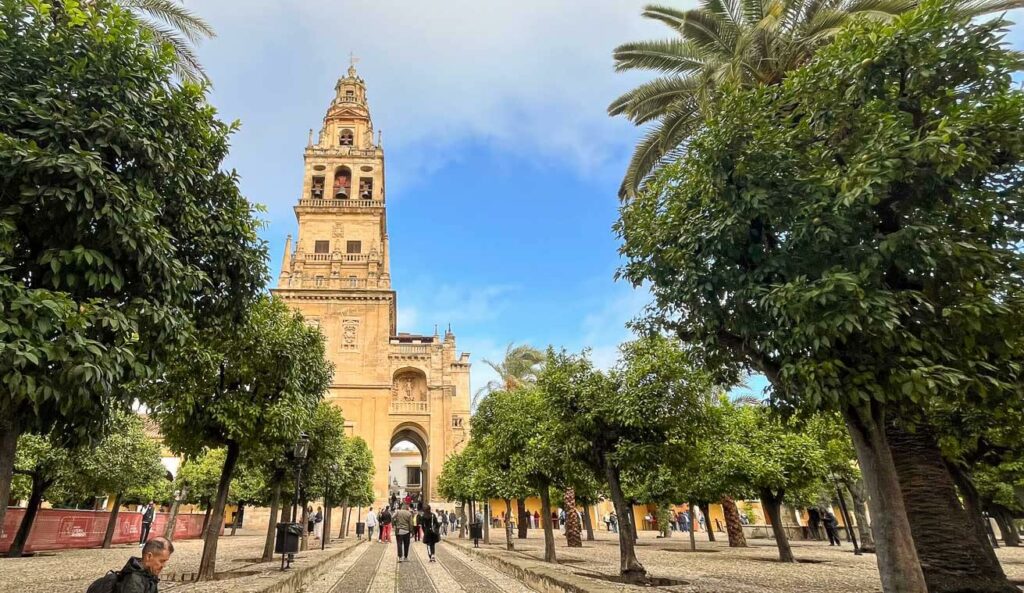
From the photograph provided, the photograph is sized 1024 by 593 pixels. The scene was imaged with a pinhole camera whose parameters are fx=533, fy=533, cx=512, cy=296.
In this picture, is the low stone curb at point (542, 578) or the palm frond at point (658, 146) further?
the palm frond at point (658, 146)

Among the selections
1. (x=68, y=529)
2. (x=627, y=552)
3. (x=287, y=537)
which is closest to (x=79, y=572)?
(x=287, y=537)

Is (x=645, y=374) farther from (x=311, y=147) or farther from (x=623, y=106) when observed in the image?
(x=311, y=147)

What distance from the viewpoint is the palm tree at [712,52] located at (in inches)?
403

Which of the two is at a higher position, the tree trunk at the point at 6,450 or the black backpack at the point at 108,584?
the tree trunk at the point at 6,450

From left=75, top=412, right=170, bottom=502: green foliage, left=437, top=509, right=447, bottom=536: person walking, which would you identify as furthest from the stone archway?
left=75, top=412, right=170, bottom=502: green foliage

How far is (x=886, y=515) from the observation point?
5.79 m

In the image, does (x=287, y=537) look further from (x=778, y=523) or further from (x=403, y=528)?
(x=778, y=523)

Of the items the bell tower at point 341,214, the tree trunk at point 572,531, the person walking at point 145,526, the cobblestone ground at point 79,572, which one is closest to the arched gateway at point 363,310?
the bell tower at point 341,214

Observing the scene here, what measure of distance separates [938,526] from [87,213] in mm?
11157

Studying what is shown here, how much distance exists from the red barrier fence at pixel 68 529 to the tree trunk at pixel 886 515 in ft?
70.9

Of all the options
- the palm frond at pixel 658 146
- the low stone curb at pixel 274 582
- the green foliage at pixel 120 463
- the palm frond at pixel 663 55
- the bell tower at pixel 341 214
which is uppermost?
the bell tower at pixel 341 214

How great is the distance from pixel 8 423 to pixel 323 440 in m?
12.7

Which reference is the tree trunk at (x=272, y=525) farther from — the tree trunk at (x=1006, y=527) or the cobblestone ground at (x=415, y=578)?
the tree trunk at (x=1006, y=527)

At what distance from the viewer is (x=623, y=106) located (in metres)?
13.5
